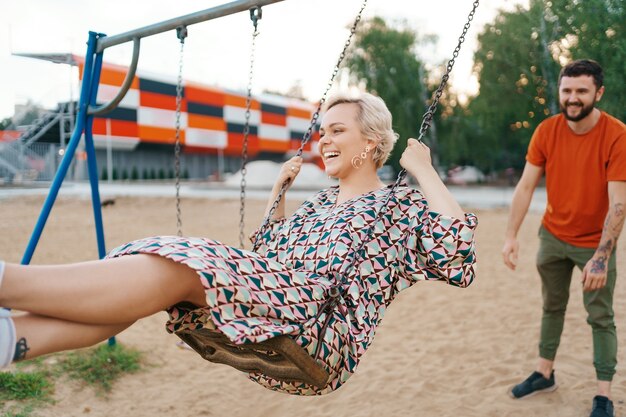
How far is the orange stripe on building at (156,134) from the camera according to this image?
2131 centimetres

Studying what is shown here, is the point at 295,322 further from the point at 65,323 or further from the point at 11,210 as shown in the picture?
the point at 11,210

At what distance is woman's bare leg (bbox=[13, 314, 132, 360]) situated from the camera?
142 centimetres

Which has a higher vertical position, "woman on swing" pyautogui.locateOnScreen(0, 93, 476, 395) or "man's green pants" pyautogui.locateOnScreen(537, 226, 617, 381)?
"woman on swing" pyautogui.locateOnScreen(0, 93, 476, 395)

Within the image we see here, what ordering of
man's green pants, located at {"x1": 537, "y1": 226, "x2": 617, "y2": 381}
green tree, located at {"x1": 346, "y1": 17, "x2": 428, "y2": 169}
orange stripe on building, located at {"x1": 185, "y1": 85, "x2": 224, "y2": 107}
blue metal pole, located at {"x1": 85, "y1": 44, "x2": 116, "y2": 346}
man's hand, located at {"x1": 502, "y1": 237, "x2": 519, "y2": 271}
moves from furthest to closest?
orange stripe on building, located at {"x1": 185, "y1": 85, "x2": 224, "y2": 107}
green tree, located at {"x1": 346, "y1": 17, "x2": 428, "y2": 169}
blue metal pole, located at {"x1": 85, "y1": 44, "x2": 116, "y2": 346}
man's hand, located at {"x1": 502, "y1": 237, "x2": 519, "y2": 271}
man's green pants, located at {"x1": 537, "y1": 226, "x2": 617, "y2": 381}

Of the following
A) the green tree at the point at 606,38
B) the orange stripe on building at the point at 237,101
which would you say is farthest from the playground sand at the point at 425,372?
the orange stripe on building at the point at 237,101

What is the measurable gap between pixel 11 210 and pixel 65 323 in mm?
12497

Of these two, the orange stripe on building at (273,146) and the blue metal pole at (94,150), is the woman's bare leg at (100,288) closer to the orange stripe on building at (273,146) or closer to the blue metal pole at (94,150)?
the blue metal pole at (94,150)

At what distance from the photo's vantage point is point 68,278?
1.45 meters

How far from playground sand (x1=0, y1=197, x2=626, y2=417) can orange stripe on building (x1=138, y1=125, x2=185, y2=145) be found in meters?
17.1

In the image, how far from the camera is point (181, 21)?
2.71 meters

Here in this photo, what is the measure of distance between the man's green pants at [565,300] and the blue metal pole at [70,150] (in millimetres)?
2434

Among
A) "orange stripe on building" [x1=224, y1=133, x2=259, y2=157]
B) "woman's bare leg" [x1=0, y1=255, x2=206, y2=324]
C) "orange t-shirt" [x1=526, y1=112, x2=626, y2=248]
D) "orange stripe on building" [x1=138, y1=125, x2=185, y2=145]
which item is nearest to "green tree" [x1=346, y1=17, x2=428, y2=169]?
"orange stripe on building" [x1=224, y1=133, x2=259, y2=157]

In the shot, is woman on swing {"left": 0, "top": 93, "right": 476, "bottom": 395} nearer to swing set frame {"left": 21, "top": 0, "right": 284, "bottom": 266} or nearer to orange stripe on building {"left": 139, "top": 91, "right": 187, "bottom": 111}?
swing set frame {"left": 21, "top": 0, "right": 284, "bottom": 266}

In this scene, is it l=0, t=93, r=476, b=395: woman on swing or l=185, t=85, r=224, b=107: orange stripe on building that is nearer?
l=0, t=93, r=476, b=395: woman on swing
